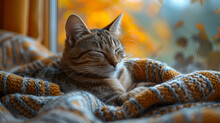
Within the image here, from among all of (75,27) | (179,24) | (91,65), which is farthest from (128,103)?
(179,24)

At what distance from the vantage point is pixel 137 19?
1267mm

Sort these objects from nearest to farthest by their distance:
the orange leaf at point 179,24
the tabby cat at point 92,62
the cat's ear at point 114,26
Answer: the tabby cat at point 92,62, the cat's ear at point 114,26, the orange leaf at point 179,24

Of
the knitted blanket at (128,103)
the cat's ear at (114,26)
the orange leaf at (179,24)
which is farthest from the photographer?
the orange leaf at (179,24)

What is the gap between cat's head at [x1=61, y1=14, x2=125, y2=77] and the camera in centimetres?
93

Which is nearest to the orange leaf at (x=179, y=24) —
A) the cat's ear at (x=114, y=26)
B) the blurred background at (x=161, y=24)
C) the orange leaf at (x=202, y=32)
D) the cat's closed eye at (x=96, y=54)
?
the blurred background at (x=161, y=24)

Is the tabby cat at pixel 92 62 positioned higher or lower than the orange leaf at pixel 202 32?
lower

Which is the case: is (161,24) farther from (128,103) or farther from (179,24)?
(128,103)

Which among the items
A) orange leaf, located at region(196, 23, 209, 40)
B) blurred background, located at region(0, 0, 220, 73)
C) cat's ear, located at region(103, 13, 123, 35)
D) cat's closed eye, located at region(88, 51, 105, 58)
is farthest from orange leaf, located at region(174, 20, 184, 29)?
cat's closed eye, located at region(88, 51, 105, 58)

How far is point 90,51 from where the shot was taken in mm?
943

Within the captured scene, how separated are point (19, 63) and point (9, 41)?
0.23 metres

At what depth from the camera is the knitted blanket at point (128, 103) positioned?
47 cm

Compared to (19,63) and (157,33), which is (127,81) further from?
(19,63)

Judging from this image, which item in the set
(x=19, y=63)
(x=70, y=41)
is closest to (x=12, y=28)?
(x=19, y=63)

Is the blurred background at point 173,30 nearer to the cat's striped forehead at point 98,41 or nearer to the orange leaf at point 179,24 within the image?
the orange leaf at point 179,24
